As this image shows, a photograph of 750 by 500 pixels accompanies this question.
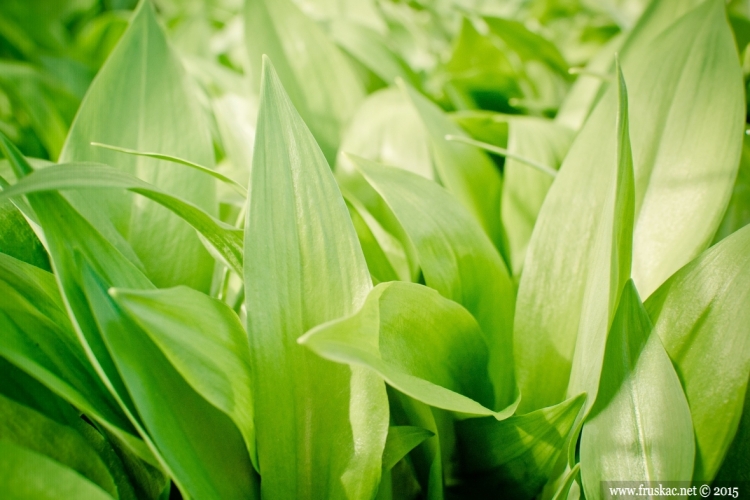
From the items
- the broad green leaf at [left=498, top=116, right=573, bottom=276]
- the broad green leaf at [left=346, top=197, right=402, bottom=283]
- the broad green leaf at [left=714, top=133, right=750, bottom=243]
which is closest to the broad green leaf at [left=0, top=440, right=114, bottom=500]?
the broad green leaf at [left=346, top=197, right=402, bottom=283]

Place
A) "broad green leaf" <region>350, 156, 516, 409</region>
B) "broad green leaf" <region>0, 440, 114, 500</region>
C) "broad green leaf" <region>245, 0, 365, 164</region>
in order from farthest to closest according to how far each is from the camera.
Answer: "broad green leaf" <region>245, 0, 365, 164</region> → "broad green leaf" <region>350, 156, 516, 409</region> → "broad green leaf" <region>0, 440, 114, 500</region>

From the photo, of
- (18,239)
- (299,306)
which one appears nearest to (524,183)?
(299,306)

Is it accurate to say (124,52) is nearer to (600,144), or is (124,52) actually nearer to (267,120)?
(267,120)

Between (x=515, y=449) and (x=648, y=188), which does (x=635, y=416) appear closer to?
(x=515, y=449)

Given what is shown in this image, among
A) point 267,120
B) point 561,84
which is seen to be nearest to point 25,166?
point 267,120

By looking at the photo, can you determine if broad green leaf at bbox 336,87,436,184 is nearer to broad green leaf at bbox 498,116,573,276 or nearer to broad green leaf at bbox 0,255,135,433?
broad green leaf at bbox 498,116,573,276

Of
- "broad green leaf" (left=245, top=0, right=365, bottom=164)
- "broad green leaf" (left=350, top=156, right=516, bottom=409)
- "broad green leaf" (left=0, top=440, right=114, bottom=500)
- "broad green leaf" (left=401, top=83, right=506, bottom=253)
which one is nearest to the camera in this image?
"broad green leaf" (left=0, top=440, right=114, bottom=500)

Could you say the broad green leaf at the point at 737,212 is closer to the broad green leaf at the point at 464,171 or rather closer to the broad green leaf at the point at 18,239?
the broad green leaf at the point at 464,171
